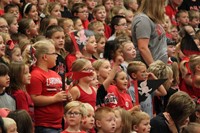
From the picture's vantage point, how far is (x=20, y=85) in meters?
7.57

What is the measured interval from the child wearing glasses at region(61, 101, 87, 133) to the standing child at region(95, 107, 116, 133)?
243 mm

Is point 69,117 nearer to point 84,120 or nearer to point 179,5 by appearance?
point 84,120

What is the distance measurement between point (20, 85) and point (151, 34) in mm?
2376

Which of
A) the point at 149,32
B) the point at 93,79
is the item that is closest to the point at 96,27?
the point at 149,32

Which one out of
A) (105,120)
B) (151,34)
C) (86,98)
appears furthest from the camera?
(151,34)

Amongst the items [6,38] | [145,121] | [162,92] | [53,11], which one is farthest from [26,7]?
[145,121]

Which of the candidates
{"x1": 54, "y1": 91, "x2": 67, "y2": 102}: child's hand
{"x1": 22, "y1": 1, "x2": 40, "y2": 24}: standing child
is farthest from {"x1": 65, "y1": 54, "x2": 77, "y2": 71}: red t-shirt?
{"x1": 22, "y1": 1, "x2": 40, "y2": 24}: standing child

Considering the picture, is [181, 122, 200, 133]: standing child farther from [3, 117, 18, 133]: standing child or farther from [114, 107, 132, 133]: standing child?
[3, 117, 18, 133]: standing child

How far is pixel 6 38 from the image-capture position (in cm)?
883

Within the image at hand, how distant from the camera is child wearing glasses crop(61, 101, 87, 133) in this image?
7188mm

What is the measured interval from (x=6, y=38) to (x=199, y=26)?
6.87 meters

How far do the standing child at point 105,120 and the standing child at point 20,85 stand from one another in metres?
0.68

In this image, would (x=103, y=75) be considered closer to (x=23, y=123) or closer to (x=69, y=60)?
(x=69, y=60)

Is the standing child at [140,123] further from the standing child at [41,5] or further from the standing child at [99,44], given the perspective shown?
the standing child at [41,5]
